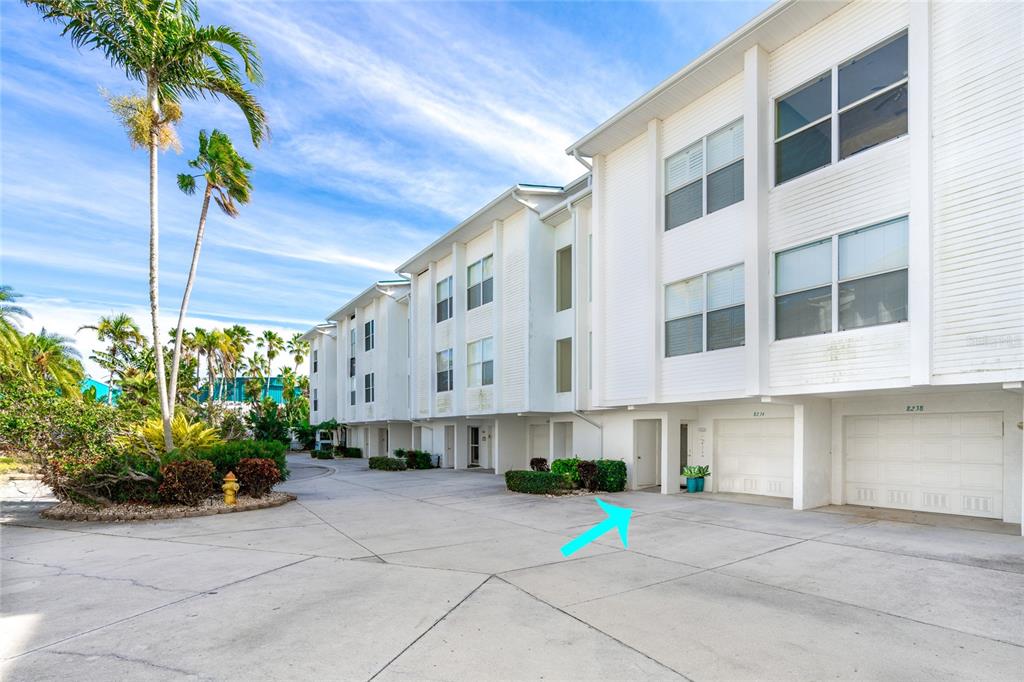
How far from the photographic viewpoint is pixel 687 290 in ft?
48.3

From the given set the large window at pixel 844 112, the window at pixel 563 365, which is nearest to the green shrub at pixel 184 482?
the window at pixel 563 365

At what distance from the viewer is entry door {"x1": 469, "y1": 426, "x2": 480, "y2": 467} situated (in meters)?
28.9

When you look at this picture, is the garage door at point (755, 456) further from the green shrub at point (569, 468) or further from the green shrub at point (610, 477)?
the green shrub at point (569, 468)

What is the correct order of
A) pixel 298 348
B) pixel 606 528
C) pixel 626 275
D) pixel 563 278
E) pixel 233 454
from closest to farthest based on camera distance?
pixel 606 528 → pixel 233 454 → pixel 626 275 → pixel 563 278 → pixel 298 348

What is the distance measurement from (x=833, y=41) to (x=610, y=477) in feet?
37.8

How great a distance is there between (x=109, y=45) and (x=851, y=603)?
18.6m

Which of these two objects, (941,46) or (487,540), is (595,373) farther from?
(941,46)

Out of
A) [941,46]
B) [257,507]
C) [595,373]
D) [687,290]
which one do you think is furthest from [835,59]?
[257,507]

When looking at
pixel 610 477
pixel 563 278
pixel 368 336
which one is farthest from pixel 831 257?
pixel 368 336

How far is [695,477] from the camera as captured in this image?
1662 centimetres

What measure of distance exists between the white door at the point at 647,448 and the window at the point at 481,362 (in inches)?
264

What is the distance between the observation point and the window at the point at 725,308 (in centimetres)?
1332

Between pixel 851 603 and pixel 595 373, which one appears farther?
pixel 595 373

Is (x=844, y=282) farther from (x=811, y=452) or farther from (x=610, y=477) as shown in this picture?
(x=610, y=477)
